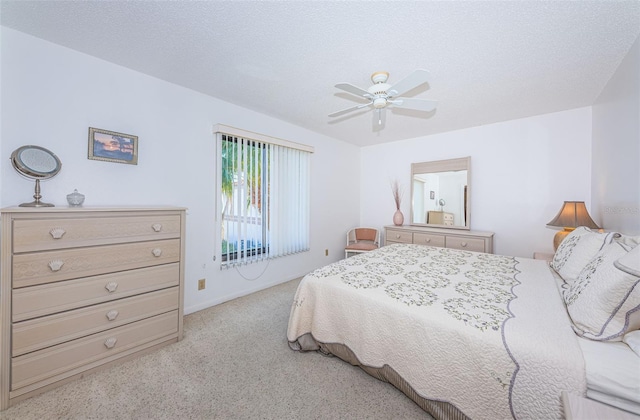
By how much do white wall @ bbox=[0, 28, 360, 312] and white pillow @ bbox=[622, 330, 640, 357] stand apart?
3.16 meters

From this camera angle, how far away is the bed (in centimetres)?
102

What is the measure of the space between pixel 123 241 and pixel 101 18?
5.01 ft

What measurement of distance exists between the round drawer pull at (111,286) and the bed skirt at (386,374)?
4.55ft

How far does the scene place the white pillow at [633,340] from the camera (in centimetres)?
100

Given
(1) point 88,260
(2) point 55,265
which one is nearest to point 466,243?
(1) point 88,260

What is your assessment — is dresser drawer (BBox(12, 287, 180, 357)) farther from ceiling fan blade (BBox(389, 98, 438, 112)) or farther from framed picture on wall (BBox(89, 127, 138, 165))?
ceiling fan blade (BBox(389, 98, 438, 112))

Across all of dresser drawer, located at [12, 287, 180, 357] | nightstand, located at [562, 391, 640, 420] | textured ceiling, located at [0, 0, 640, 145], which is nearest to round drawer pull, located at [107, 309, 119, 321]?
dresser drawer, located at [12, 287, 180, 357]

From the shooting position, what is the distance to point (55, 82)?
192 centimetres

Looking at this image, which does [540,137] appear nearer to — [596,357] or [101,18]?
[596,357]

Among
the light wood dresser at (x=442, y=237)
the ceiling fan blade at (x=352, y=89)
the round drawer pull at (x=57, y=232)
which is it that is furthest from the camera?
the light wood dresser at (x=442, y=237)

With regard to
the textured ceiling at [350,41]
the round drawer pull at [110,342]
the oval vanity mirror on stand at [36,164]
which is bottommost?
the round drawer pull at [110,342]

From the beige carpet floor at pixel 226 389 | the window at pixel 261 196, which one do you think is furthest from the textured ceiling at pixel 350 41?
the beige carpet floor at pixel 226 389

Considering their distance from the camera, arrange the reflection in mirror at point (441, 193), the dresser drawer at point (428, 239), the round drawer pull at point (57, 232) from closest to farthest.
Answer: the round drawer pull at point (57, 232) → the dresser drawer at point (428, 239) → the reflection in mirror at point (441, 193)

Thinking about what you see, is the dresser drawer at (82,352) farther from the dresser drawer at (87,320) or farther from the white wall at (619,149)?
the white wall at (619,149)
